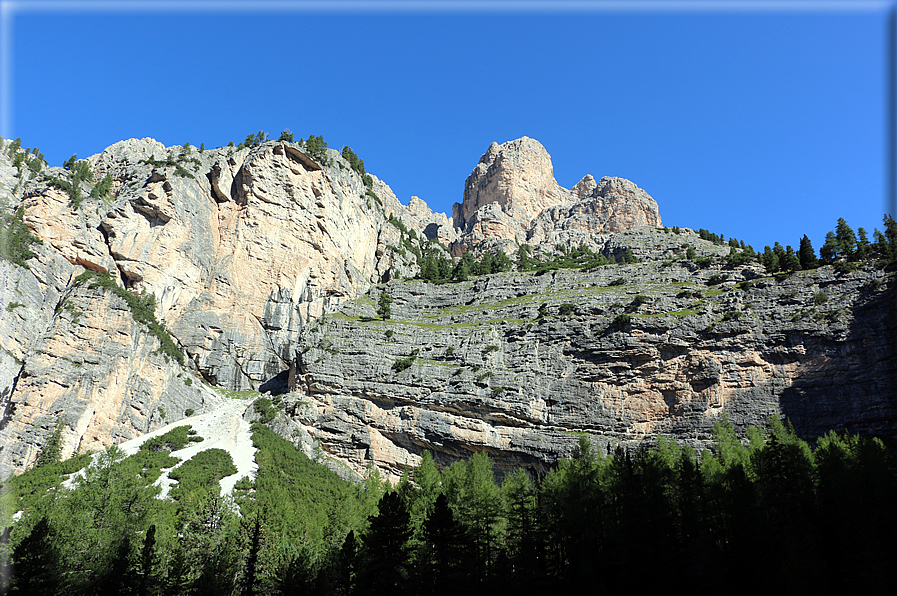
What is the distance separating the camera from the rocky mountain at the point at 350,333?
221 feet

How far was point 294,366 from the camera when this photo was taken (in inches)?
3243

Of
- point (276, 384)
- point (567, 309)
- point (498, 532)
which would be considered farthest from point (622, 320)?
point (276, 384)

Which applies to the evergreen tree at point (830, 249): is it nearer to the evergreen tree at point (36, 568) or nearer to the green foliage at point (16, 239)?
the evergreen tree at point (36, 568)

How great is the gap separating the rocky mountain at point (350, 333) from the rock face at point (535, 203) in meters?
43.8

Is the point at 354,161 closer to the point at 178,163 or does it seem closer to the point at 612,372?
the point at 178,163

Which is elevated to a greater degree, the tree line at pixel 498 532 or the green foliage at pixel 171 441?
the green foliage at pixel 171 441

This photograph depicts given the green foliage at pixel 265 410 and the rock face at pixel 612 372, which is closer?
the rock face at pixel 612 372

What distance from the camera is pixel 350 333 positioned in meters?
82.1

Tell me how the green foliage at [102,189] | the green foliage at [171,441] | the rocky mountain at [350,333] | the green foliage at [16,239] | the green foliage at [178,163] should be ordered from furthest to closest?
the green foliage at [178,163] < the green foliage at [102,189] < the green foliage at [16,239] < the green foliage at [171,441] < the rocky mountain at [350,333]

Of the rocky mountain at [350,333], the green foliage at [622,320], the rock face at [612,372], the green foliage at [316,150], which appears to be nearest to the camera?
the rock face at [612,372]

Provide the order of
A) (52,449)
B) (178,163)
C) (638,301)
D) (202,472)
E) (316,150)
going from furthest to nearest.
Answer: (316,150)
(178,163)
(638,301)
(52,449)
(202,472)

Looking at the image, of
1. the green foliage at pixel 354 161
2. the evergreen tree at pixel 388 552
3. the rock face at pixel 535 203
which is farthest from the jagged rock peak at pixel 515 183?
the evergreen tree at pixel 388 552

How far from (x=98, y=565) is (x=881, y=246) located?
3652 inches

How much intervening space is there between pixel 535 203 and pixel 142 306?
11947cm
